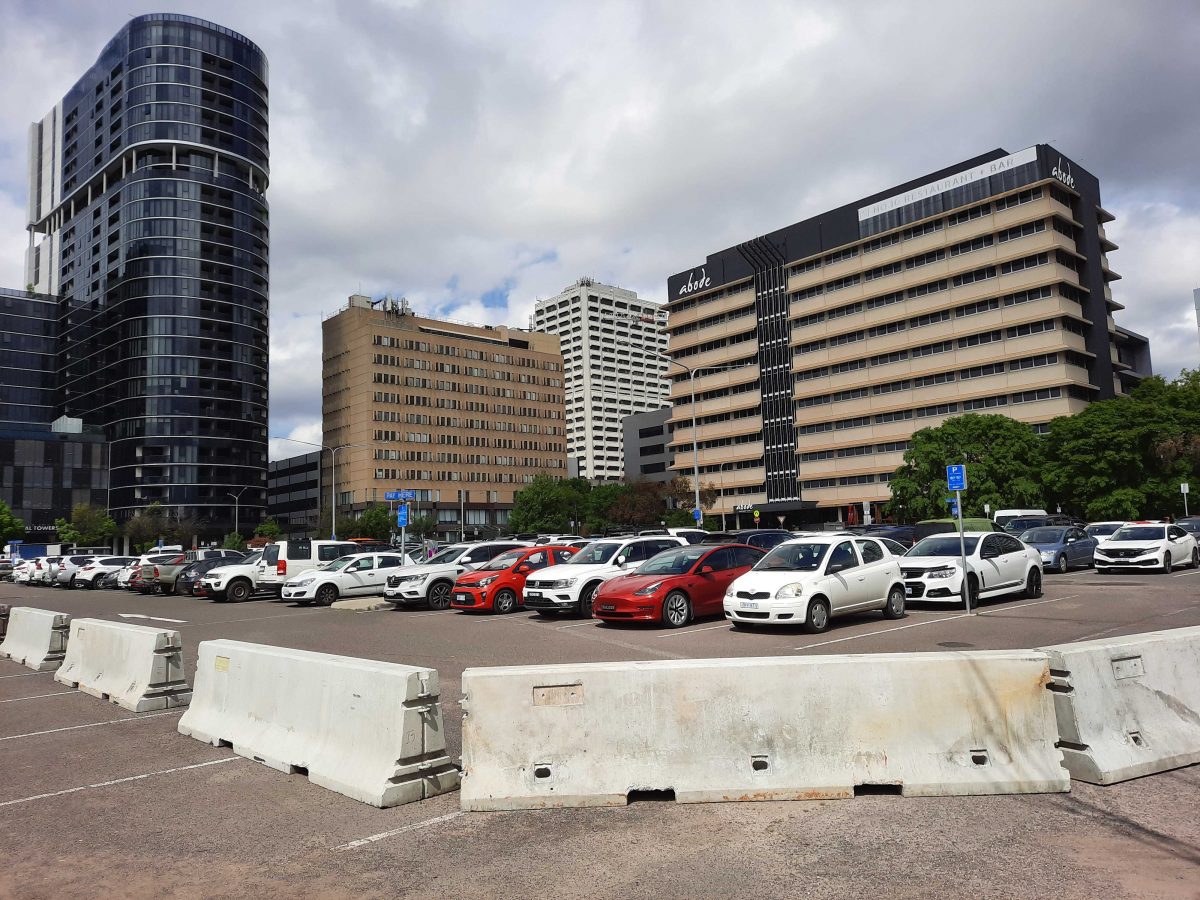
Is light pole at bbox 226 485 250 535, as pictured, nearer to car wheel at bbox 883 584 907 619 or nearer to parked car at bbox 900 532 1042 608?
parked car at bbox 900 532 1042 608

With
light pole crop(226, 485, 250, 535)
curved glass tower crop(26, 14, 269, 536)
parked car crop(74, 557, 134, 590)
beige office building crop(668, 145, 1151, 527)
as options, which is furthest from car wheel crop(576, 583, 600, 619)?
curved glass tower crop(26, 14, 269, 536)

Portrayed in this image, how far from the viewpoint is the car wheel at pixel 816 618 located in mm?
13617

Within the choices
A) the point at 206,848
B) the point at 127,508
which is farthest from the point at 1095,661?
the point at 127,508

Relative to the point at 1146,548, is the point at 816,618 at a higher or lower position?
lower

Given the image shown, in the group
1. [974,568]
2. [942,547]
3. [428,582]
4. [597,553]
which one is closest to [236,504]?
[428,582]

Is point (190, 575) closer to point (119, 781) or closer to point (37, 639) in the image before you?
point (37, 639)

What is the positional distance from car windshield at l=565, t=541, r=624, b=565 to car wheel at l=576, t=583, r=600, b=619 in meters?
1.06

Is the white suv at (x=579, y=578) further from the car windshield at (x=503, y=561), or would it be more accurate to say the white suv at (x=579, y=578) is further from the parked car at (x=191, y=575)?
the parked car at (x=191, y=575)

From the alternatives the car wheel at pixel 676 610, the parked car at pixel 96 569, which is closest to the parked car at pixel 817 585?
the car wheel at pixel 676 610

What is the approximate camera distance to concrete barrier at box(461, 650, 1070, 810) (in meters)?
5.55

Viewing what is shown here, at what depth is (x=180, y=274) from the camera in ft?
358

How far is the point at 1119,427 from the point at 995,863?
56764mm

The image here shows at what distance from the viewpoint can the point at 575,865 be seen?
458 cm

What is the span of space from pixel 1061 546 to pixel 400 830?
25711 mm
